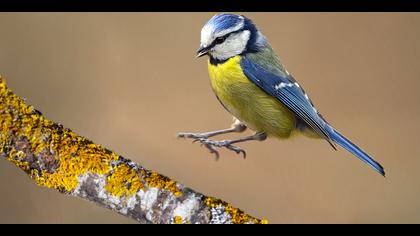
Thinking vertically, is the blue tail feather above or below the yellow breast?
below

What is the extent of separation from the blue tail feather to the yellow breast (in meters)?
0.12

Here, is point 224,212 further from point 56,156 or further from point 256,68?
point 256,68

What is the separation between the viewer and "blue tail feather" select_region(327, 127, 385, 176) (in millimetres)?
1039

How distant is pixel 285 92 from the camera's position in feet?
4.03


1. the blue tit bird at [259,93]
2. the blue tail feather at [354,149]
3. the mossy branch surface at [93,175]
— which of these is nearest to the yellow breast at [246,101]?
the blue tit bird at [259,93]

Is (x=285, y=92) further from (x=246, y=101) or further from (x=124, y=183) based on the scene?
(x=124, y=183)

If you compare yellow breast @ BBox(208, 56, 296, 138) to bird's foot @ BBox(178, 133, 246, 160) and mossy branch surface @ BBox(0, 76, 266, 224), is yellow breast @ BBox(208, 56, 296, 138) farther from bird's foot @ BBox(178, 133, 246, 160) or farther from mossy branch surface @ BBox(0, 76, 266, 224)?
mossy branch surface @ BBox(0, 76, 266, 224)

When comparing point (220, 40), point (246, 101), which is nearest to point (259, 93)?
point (246, 101)

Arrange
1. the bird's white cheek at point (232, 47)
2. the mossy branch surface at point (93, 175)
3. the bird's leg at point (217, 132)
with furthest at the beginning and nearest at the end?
1. the bird's white cheek at point (232, 47)
2. the bird's leg at point (217, 132)
3. the mossy branch surface at point (93, 175)

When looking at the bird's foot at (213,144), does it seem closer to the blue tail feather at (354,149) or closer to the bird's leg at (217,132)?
the bird's leg at (217,132)

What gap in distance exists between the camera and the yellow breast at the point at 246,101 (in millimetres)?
1203

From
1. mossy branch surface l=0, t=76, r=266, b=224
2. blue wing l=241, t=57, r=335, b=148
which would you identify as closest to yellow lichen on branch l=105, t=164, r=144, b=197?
mossy branch surface l=0, t=76, r=266, b=224

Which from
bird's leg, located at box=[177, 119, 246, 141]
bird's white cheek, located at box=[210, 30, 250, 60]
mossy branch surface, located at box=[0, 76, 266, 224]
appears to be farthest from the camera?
bird's white cheek, located at box=[210, 30, 250, 60]

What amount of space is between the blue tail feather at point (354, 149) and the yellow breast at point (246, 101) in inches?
4.7
